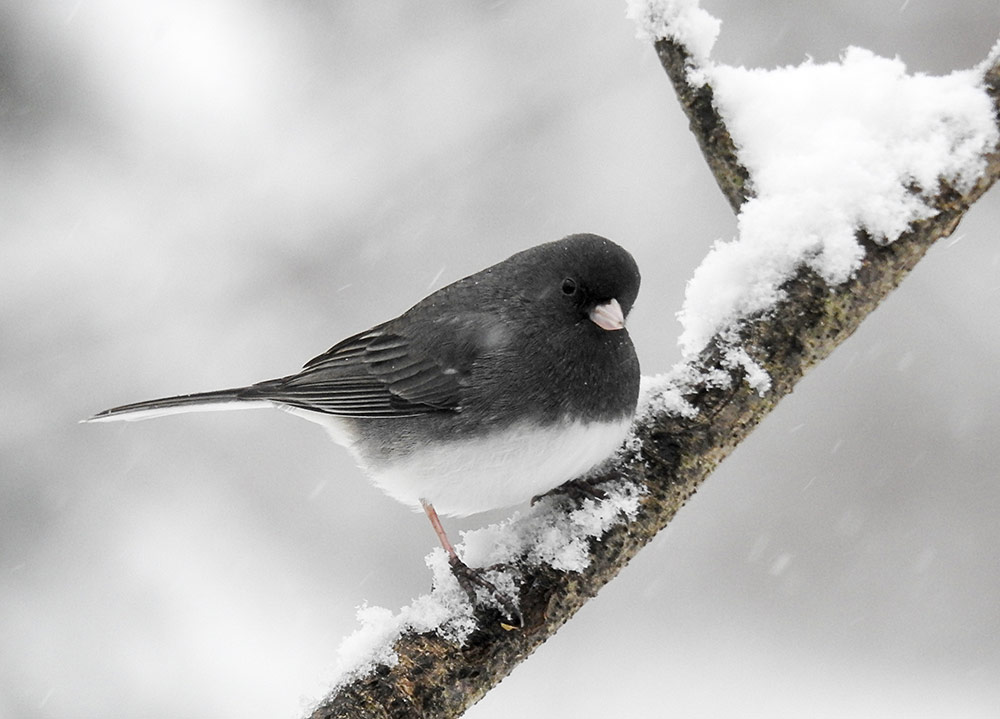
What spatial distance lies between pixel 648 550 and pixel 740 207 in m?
3.16

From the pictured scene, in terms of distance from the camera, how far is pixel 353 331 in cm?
478

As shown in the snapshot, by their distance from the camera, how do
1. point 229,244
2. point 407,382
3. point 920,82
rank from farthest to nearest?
1. point 229,244
2. point 407,382
3. point 920,82

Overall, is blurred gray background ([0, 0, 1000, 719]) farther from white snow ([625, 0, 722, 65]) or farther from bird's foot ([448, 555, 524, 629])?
white snow ([625, 0, 722, 65])

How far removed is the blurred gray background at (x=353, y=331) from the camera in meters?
4.20

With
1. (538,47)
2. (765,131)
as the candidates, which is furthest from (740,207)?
(538,47)

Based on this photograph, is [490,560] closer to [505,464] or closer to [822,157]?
[505,464]

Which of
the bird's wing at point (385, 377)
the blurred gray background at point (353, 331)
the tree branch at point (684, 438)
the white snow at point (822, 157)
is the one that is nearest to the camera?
the tree branch at point (684, 438)

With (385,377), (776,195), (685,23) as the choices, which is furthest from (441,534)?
(685,23)

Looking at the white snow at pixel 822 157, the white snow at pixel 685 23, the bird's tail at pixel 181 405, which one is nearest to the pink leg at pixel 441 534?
the bird's tail at pixel 181 405

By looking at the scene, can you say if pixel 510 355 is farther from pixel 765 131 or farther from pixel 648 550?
pixel 648 550

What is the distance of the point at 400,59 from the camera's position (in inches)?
183

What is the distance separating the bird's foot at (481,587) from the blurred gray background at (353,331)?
8.21ft

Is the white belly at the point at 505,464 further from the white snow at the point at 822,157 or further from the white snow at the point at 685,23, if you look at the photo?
the white snow at the point at 685,23

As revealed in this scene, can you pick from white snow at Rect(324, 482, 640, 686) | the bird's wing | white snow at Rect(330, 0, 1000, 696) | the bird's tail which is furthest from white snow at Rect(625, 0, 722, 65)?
the bird's tail
